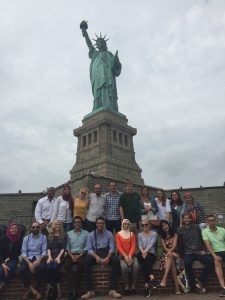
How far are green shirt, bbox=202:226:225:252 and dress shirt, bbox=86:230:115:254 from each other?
230cm

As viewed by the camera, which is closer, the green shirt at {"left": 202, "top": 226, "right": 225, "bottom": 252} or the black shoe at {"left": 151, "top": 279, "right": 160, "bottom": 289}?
the black shoe at {"left": 151, "top": 279, "right": 160, "bottom": 289}

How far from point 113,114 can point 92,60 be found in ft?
27.3

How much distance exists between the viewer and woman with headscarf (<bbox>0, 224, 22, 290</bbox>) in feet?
24.9

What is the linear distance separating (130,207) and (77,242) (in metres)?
1.89

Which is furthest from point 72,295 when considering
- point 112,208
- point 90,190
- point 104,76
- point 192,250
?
point 104,76

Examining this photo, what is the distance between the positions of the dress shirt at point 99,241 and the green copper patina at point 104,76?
30757mm

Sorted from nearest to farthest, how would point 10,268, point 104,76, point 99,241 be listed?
point 10,268 → point 99,241 → point 104,76

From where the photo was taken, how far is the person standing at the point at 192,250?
751 centimetres

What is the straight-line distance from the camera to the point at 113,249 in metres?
7.98

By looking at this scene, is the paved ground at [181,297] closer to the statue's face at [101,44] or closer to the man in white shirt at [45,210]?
the man in white shirt at [45,210]

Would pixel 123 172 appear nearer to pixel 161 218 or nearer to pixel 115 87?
pixel 115 87

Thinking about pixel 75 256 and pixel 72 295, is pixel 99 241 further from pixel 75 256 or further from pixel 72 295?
pixel 72 295

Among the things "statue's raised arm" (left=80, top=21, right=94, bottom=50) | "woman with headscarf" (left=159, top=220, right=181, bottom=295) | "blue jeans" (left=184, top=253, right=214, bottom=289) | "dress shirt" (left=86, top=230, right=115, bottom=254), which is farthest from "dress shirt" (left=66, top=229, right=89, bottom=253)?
"statue's raised arm" (left=80, top=21, right=94, bottom=50)

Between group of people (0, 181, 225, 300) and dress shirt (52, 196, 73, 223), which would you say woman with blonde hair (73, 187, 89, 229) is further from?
dress shirt (52, 196, 73, 223)
